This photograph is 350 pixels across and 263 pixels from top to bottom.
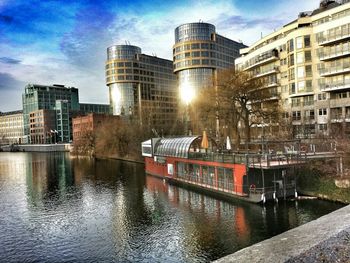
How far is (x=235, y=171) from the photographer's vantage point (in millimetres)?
44156

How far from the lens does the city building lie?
542ft

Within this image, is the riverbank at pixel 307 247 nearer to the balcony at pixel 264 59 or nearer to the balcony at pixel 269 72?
the balcony at pixel 269 72

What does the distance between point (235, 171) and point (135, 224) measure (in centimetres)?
1497

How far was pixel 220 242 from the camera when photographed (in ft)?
95.4

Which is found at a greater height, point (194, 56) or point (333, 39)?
point (194, 56)

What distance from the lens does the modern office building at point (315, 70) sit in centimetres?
6556

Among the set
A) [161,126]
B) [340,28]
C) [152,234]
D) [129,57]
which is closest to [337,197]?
[152,234]

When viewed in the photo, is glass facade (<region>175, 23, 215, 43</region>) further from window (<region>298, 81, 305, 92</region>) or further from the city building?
window (<region>298, 81, 305, 92</region>)

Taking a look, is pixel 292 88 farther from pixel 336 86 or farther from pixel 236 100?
pixel 236 100

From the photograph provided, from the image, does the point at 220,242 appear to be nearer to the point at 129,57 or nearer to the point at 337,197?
the point at 337,197

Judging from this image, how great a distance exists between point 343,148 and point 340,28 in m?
33.3

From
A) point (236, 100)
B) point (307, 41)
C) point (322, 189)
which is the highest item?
point (307, 41)

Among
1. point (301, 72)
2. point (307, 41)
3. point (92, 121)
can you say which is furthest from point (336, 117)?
point (92, 121)

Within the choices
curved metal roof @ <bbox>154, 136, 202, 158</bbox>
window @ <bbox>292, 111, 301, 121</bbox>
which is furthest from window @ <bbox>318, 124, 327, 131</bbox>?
curved metal roof @ <bbox>154, 136, 202, 158</bbox>
